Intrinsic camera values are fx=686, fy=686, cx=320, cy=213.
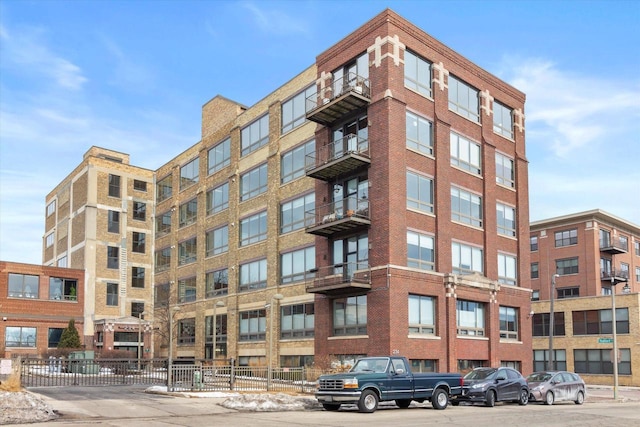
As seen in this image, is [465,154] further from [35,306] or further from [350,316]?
[35,306]

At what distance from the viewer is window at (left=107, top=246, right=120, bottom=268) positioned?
65125mm

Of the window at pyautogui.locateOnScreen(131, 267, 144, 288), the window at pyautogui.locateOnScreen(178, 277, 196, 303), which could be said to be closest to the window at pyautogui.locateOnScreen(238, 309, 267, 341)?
the window at pyautogui.locateOnScreen(178, 277, 196, 303)

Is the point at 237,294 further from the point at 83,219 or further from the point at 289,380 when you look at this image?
the point at 83,219

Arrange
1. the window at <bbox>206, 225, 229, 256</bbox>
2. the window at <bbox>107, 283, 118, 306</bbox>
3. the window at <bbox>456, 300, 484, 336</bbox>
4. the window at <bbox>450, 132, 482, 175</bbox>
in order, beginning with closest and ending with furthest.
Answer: the window at <bbox>456, 300, 484, 336</bbox> < the window at <bbox>450, 132, 482, 175</bbox> < the window at <bbox>206, 225, 229, 256</bbox> < the window at <bbox>107, 283, 118, 306</bbox>

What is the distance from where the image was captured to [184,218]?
58.4m

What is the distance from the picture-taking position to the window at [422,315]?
3538 cm

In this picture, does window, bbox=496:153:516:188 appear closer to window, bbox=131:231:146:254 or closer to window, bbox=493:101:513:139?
window, bbox=493:101:513:139

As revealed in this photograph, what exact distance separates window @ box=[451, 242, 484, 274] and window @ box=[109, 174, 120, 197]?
39082mm

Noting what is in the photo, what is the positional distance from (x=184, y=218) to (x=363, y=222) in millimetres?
26891

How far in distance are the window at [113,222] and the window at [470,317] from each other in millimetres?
38980

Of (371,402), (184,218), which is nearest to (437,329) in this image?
(371,402)

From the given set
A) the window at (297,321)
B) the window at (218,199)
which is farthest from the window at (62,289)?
the window at (297,321)

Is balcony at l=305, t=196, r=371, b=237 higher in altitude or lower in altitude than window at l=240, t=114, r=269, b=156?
lower

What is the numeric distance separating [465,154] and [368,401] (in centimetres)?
2250
